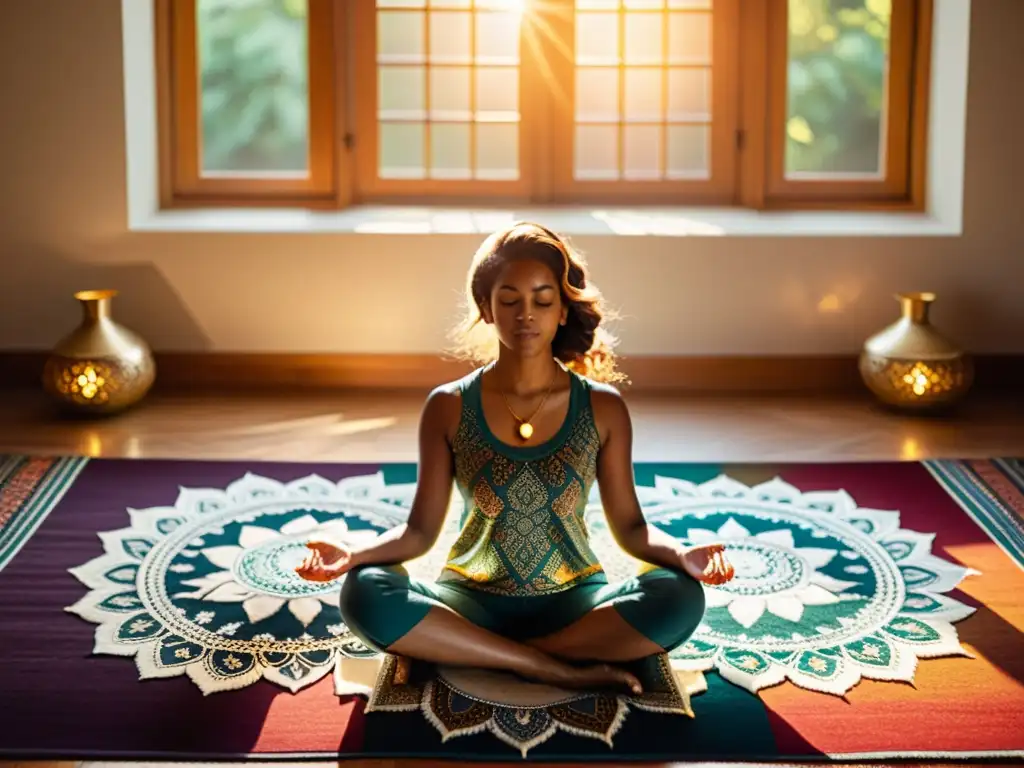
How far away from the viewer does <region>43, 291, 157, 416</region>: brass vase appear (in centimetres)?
436

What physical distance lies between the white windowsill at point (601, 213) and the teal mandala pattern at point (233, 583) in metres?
1.40

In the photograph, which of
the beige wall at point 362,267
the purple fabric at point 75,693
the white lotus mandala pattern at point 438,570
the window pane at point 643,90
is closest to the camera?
the purple fabric at point 75,693

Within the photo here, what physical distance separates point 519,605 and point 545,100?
2.85m

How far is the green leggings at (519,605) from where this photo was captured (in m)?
2.42

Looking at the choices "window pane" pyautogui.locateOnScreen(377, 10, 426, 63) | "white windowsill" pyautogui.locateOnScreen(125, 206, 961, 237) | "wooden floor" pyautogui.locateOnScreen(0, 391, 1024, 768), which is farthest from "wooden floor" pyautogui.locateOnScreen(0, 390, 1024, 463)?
"window pane" pyautogui.locateOnScreen(377, 10, 426, 63)

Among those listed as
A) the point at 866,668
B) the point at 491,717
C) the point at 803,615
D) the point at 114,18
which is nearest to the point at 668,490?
the point at 803,615

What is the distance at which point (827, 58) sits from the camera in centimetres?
507

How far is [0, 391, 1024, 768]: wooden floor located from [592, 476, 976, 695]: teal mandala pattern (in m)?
0.43

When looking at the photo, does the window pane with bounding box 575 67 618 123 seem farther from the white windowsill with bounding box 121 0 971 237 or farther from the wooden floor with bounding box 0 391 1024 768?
the wooden floor with bounding box 0 391 1024 768

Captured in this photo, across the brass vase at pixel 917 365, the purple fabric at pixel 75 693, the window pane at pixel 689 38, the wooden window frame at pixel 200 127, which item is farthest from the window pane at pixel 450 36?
the purple fabric at pixel 75 693

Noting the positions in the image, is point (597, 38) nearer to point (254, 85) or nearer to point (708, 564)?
point (254, 85)

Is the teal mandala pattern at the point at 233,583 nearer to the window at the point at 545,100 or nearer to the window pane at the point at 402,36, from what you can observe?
the window at the point at 545,100

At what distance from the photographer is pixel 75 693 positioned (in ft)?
8.15

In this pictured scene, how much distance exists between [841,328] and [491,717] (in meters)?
2.78
